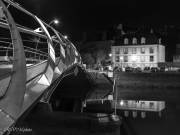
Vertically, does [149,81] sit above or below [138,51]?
below

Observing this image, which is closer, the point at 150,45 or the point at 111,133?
the point at 111,133

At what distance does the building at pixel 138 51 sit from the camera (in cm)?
6644

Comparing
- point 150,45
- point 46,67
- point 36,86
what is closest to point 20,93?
point 36,86

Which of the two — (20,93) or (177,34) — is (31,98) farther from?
(177,34)

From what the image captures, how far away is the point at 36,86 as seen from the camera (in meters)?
8.37

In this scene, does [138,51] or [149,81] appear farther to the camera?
[138,51]

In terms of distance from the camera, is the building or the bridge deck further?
the building

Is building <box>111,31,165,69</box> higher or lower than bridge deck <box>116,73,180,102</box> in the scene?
higher

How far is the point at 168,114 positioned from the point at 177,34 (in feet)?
175

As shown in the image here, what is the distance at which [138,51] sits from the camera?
68.6 m

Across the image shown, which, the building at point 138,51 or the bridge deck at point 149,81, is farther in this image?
the building at point 138,51

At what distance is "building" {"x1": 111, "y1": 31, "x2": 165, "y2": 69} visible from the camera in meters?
66.4

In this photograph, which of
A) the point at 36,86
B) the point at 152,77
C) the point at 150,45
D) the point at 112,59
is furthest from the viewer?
the point at 112,59

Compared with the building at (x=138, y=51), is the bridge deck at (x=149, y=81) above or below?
below
